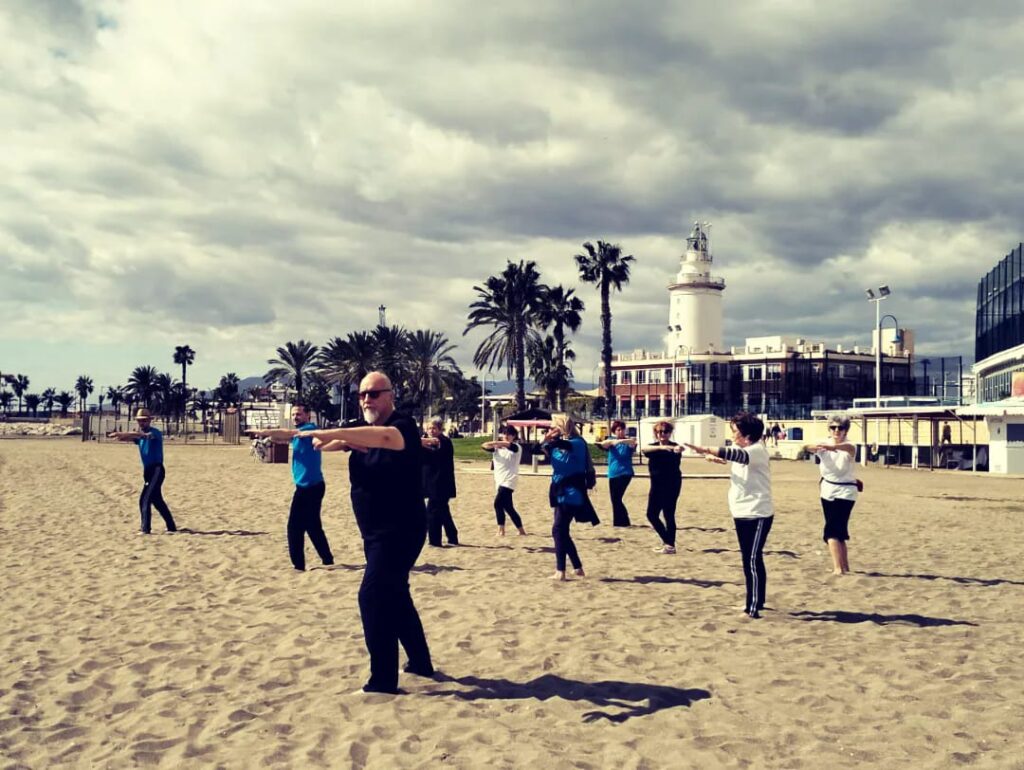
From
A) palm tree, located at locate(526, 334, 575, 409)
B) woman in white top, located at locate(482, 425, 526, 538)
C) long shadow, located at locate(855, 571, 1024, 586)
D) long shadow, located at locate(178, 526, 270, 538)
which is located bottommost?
long shadow, located at locate(855, 571, 1024, 586)

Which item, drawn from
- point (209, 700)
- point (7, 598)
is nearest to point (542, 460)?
point (7, 598)

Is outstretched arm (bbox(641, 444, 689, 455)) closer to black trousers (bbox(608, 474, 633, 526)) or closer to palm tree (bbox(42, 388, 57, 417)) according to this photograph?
black trousers (bbox(608, 474, 633, 526))

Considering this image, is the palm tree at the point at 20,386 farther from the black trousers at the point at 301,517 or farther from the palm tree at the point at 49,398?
the black trousers at the point at 301,517

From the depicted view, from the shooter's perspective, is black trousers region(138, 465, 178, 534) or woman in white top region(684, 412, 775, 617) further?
black trousers region(138, 465, 178, 534)

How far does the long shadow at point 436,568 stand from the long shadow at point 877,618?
155 inches

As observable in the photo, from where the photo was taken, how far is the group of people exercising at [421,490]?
5.36 meters

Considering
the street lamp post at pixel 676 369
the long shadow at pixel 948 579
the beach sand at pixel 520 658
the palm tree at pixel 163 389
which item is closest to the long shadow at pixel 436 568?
the beach sand at pixel 520 658

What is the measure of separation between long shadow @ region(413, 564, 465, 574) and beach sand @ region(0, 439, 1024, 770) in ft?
0.18

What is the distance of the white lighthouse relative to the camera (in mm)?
111125

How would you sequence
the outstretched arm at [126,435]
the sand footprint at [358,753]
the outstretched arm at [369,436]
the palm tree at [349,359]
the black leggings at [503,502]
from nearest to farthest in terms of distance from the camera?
the sand footprint at [358,753] < the outstretched arm at [369,436] < the outstretched arm at [126,435] < the black leggings at [503,502] < the palm tree at [349,359]

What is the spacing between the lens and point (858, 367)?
106062mm

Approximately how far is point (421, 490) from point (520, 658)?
1901mm

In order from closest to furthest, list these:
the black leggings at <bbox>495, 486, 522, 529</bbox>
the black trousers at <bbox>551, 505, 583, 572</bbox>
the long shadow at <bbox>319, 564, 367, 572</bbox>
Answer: the black trousers at <bbox>551, 505, 583, 572</bbox>, the long shadow at <bbox>319, 564, 367, 572</bbox>, the black leggings at <bbox>495, 486, 522, 529</bbox>

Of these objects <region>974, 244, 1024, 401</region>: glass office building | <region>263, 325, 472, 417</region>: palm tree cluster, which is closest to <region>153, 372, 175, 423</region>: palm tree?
<region>263, 325, 472, 417</region>: palm tree cluster
